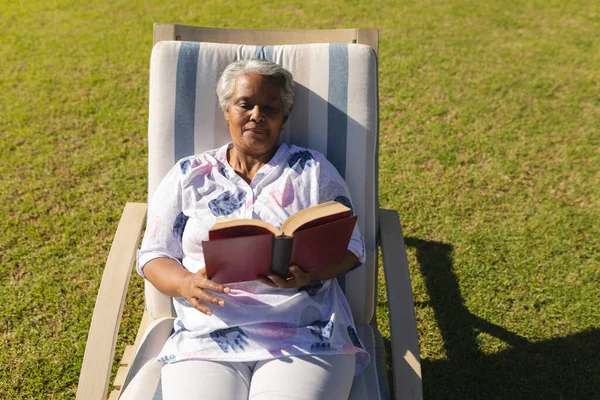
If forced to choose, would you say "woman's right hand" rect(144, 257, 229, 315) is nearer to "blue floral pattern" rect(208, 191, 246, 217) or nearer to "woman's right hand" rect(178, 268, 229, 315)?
"woman's right hand" rect(178, 268, 229, 315)

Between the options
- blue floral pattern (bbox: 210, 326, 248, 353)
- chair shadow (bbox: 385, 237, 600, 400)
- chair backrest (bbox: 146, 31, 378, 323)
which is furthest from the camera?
chair shadow (bbox: 385, 237, 600, 400)

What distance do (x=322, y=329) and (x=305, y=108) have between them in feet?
3.25

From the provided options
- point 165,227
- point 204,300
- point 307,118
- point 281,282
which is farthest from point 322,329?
point 307,118

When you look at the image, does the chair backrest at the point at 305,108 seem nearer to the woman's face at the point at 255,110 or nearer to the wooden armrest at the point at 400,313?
the wooden armrest at the point at 400,313

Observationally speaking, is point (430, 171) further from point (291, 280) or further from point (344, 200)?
point (291, 280)

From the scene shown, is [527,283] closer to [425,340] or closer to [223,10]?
[425,340]

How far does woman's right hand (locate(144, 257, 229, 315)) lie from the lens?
6.35 feet

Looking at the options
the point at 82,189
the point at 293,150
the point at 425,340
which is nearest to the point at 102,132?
the point at 82,189

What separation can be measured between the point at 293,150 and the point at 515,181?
84.5 inches

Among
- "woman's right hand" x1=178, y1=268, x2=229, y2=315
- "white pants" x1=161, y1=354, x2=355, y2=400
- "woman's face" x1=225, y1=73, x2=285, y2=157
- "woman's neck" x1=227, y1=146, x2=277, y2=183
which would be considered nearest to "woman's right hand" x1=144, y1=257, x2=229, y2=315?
"woman's right hand" x1=178, y1=268, x2=229, y2=315

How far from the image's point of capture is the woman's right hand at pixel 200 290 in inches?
75.4

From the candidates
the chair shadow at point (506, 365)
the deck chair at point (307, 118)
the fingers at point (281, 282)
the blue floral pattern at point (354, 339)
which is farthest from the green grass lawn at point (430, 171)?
the fingers at point (281, 282)

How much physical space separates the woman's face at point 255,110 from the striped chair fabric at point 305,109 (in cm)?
27

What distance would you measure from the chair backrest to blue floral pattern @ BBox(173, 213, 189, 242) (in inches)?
13.0
